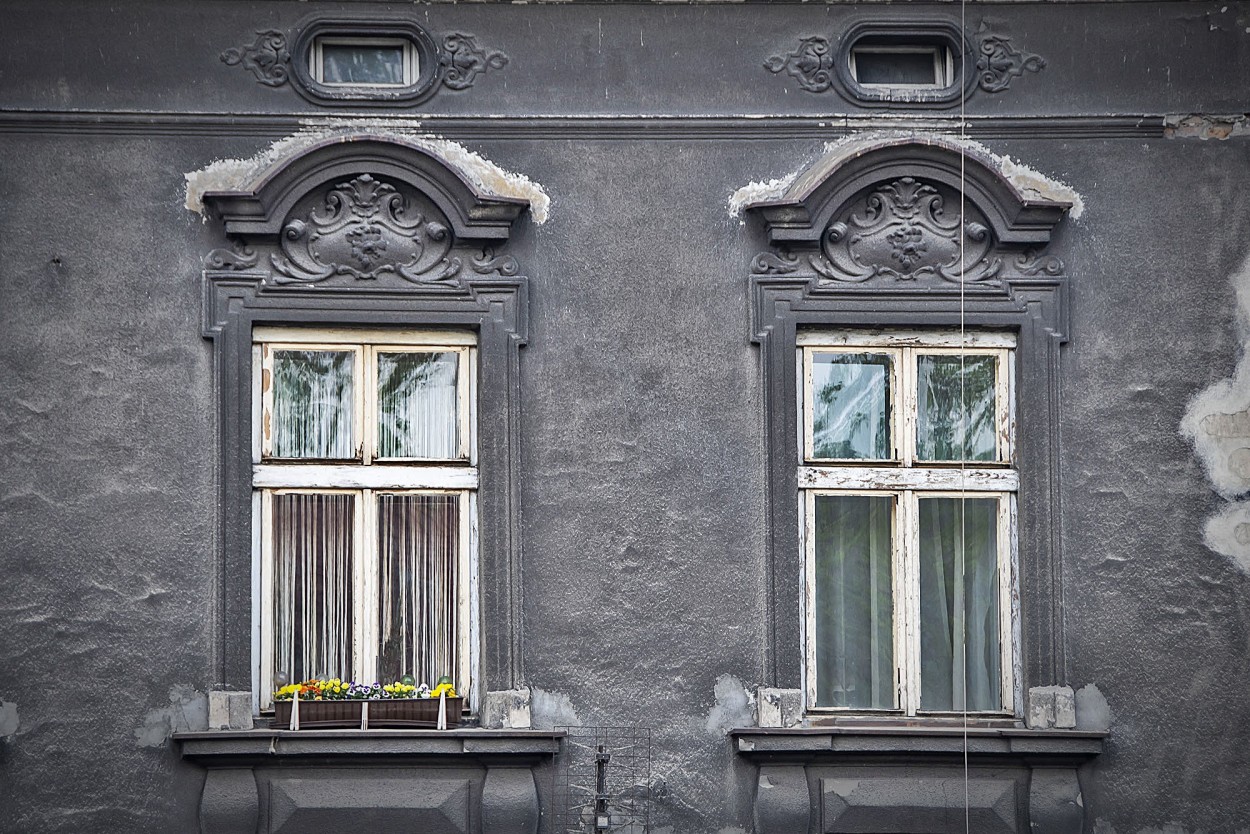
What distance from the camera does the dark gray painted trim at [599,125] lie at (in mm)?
7938

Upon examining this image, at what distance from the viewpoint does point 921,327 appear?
26.8ft

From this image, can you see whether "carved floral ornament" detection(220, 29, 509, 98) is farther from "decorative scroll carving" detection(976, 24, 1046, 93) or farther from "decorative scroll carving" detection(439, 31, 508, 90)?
"decorative scroll carving" detection(976, 24, 1046, 93)

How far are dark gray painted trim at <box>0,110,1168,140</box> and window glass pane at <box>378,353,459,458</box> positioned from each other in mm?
1024

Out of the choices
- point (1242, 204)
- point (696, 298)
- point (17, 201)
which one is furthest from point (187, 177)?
point (1242, 204)

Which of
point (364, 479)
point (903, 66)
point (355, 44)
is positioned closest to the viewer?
point (364, 479)

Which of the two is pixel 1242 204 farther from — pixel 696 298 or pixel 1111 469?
pixel 696 298

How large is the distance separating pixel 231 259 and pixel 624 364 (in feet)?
5.77

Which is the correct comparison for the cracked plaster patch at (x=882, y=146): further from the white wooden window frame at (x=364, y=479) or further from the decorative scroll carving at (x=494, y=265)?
the white wooden window frame at (x=364, y=479)

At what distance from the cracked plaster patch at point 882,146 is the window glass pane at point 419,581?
1888 millimetres

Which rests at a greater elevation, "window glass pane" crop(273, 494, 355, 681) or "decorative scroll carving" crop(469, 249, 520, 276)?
"decorative scroll carving" crop(469, 249, 520, 276)

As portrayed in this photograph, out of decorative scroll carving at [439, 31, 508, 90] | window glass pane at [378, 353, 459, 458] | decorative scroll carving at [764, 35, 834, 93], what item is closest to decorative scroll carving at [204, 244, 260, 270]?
window glass pane at [378, 353, 459, 458]

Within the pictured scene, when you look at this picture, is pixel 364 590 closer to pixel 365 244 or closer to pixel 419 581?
pixel 419 581

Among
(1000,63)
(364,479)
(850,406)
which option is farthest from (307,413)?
(1000,63)

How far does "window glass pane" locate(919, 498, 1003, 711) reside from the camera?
8.09 m
